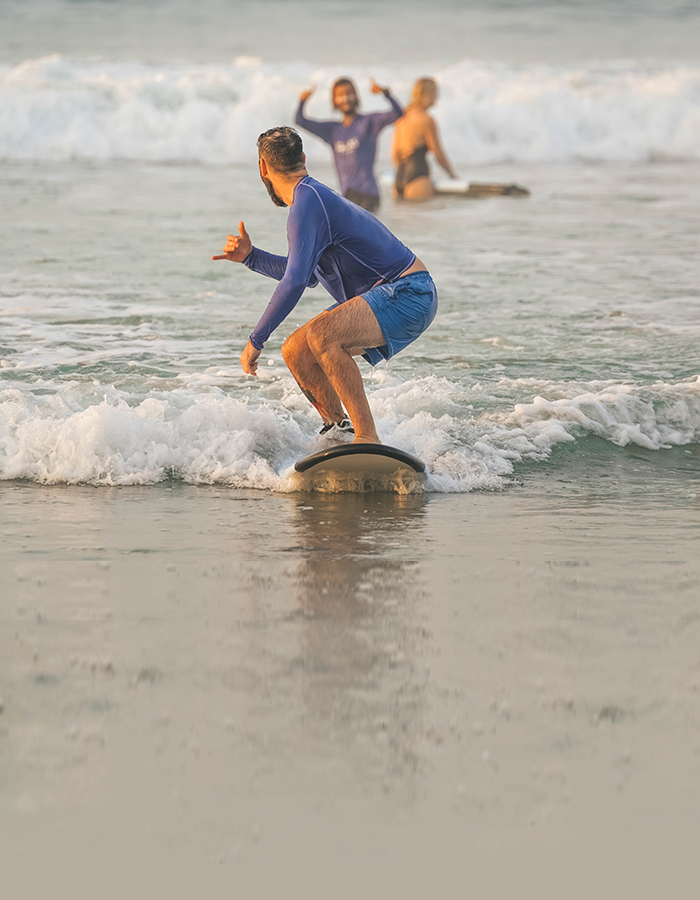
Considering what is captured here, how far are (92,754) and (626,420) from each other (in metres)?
4.94

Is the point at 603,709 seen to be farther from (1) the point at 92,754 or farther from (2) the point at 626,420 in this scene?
(2) the point at 626,420

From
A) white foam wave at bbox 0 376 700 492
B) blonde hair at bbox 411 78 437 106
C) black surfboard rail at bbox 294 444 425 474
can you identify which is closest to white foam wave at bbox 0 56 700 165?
blonde hair at bbox 411 78 437 106

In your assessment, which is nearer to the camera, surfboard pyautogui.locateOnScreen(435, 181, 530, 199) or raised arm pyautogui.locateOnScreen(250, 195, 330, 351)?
raised arm pyautogui.locateOnScreen(250, 195, 330, 351)

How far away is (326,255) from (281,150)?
1.80 ft

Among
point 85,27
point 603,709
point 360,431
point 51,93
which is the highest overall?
point 85,27

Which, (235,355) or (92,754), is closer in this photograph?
(92,754)

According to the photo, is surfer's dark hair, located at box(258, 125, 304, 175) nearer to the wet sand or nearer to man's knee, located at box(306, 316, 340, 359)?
man's knee, located at box(306, 316, 340, 359)

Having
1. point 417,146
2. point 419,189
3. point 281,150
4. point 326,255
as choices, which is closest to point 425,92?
point 417,146

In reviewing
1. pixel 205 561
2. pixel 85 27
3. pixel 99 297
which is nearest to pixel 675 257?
pixel 99 297

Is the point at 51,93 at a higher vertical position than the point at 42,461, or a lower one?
higher

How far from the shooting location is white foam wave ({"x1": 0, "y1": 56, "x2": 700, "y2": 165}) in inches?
1265

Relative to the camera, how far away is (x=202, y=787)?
284 centimetres

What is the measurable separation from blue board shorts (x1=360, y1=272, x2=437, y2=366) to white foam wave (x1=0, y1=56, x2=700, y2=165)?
1017 inches

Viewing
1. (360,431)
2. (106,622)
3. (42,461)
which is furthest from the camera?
(42,461)
